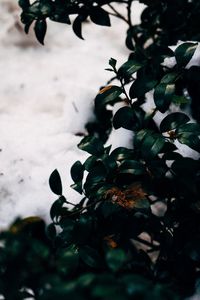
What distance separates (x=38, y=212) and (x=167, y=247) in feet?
1.90

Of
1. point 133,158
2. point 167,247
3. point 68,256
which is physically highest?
point 68,256

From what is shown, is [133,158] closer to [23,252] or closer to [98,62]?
[23,252]

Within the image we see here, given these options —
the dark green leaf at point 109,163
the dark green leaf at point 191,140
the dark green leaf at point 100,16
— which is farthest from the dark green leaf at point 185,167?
the dark green leaf at point 100,16

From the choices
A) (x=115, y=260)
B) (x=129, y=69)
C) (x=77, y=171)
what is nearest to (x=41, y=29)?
(x=129, y=69)

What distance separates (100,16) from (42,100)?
102cm

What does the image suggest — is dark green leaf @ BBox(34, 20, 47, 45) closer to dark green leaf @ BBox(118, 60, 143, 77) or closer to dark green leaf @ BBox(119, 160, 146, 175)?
dark green leaf @ BBox(118, 60, 143, 77)

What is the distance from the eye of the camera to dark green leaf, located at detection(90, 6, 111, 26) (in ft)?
3.69

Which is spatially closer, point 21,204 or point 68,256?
point 68,256

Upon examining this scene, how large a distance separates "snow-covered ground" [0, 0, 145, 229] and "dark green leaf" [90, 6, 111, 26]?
0.47 metres

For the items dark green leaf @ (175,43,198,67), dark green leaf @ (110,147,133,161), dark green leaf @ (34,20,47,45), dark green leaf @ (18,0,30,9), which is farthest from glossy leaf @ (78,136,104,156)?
dark green leaf @ (18,0,30,9)

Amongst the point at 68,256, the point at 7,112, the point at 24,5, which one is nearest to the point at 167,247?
the point at 68,256

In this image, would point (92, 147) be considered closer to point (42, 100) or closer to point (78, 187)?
point (78, 187)

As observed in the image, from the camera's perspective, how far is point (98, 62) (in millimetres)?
2293

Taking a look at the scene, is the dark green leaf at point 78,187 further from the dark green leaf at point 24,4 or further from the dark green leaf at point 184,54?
the dark green leaf at point 24,4
